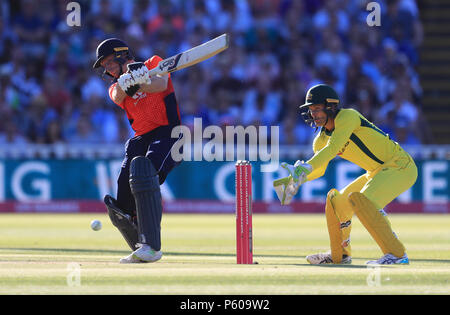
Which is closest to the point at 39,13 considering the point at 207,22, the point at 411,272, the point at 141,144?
the point at 207,22

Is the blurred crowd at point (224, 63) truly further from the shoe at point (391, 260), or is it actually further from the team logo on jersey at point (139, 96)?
the shoe at point (391, 260)

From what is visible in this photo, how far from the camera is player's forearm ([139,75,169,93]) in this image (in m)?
6.89

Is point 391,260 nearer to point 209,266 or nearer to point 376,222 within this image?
point 376,222

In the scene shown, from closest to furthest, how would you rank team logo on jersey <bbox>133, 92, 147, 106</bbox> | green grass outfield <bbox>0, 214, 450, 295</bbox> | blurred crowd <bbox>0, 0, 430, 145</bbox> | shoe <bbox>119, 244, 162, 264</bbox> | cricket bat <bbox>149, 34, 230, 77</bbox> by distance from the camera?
green grass outfield <bbox>0, 214, 450, 295</bbox> → shoe <bbox>119, 244, 162, 264</bbox> → cricket bat <bbox>149, 34, 230, 77</bbox> → team logo on jersey <bbox>133, 92, 147, 106</bbox> → blurred crowd <bbox>0, 0, 430, 145</bbox>

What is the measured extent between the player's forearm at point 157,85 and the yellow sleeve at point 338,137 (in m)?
1.30

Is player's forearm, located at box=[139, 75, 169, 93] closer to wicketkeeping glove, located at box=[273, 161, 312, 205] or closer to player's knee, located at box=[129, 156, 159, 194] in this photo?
player's knee, located at box=[129, 156, 159, 194]

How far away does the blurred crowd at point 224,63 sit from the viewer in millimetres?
16281

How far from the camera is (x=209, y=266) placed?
20.7 ft

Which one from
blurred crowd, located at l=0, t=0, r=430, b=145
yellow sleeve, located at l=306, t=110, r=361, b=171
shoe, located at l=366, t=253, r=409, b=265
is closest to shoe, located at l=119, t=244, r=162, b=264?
yellow sleeve, located at l=306, t=110, r=361, b=171

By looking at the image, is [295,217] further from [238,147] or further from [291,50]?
[291,50]

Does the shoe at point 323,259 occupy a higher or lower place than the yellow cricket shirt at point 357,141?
lower

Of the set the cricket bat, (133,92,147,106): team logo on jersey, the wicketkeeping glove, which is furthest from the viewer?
(133,92,147,106): team logo on jersey

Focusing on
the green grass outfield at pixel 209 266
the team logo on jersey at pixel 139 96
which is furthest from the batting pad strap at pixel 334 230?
the team logo on jersey at pixel 139 96

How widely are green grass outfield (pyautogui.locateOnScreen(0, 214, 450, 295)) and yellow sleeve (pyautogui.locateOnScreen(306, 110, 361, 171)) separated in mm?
780
